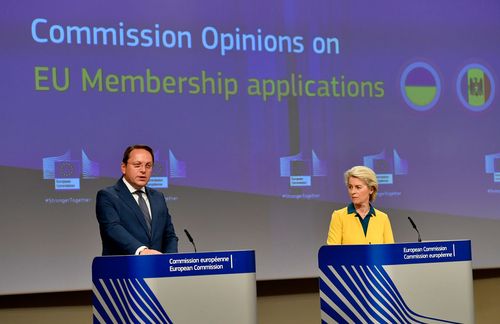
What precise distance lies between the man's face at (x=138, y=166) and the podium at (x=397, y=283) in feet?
3.18

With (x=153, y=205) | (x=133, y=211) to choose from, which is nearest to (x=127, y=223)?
(x=133, y=211)

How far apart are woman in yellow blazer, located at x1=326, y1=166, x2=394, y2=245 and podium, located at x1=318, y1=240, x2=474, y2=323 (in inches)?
A: 36.3

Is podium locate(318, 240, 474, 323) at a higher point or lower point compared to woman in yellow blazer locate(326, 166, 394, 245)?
lower

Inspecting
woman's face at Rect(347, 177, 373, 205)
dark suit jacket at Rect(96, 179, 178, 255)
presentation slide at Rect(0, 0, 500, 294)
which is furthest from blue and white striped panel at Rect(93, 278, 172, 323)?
presentation slide at Rect(0, 0, 500, 294)

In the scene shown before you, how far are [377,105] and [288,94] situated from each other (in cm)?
78

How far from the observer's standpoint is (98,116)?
5742 millimetres

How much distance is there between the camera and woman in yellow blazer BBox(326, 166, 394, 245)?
15.2 feet

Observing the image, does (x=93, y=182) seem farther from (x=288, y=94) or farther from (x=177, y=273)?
(x=177, y=273)

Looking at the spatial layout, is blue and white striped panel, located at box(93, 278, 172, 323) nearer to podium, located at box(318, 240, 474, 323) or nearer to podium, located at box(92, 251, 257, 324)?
podium, located at box(92, 251, 257, 324)

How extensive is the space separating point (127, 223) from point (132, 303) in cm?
85

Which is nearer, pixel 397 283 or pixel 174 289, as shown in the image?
pixel 174 289

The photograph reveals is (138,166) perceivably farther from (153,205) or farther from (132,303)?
(132,303)

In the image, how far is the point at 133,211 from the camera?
Answer: 4074 millimetres

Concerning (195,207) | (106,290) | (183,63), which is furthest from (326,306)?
(183,63)
